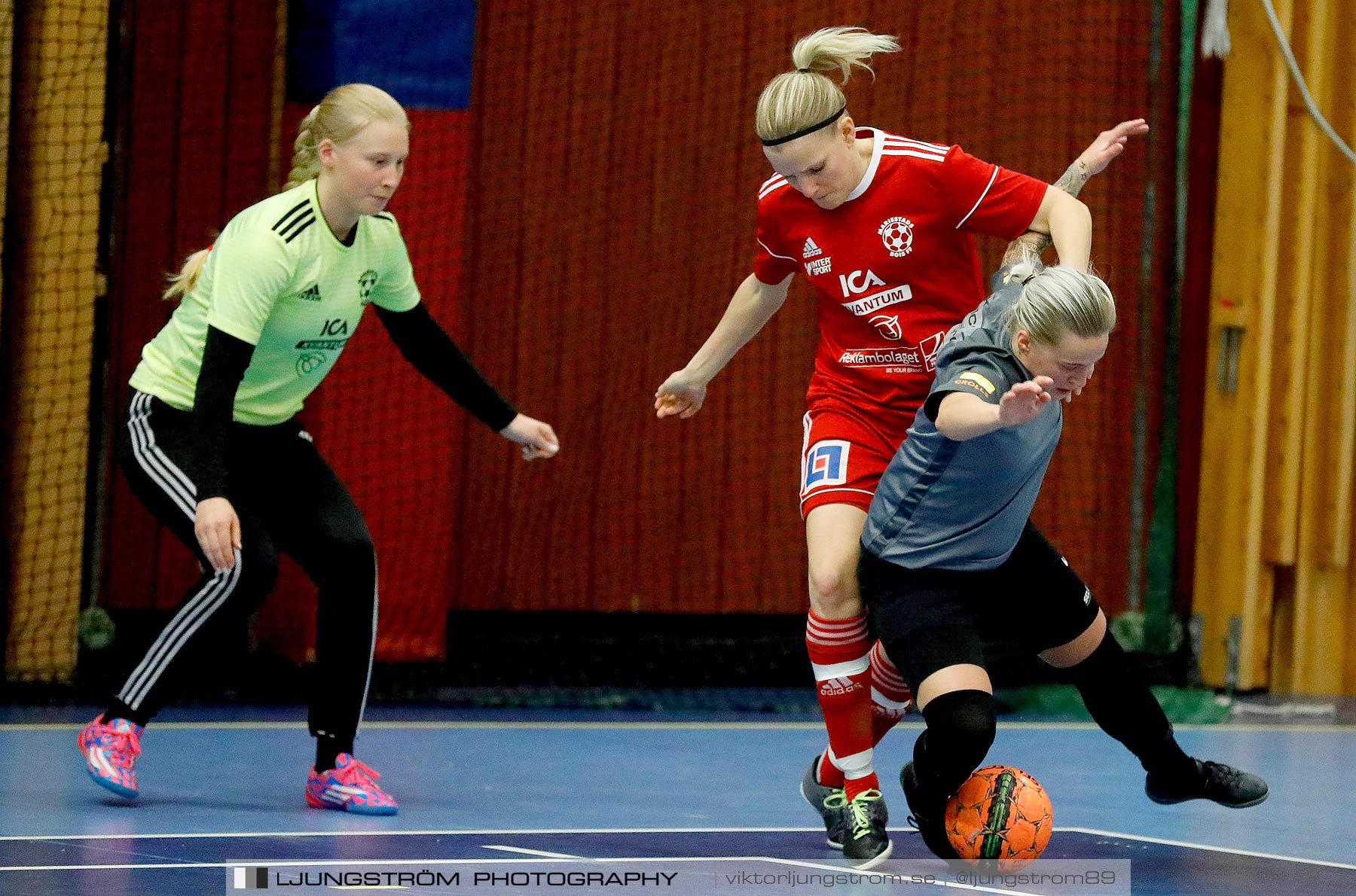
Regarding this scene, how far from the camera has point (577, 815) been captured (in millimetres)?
4578

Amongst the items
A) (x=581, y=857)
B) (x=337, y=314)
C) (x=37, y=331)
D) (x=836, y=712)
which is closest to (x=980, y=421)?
(x=836, y=712)

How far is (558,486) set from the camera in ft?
24.0

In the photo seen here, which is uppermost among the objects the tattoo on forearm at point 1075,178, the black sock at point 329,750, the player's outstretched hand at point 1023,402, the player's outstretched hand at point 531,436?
the tattoo on forearm at point 1075,178

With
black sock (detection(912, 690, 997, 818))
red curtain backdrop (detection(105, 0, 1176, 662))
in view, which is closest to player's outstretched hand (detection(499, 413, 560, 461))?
black sock (detection(912, 690, 997, 818))

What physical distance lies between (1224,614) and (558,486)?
2776mm

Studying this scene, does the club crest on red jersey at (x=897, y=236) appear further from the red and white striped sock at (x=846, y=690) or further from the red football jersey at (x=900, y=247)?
the red and white striped sock at (x=846, y=690)

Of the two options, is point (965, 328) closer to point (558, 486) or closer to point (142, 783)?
point (142, 783)

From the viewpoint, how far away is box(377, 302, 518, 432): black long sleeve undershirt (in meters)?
4.86

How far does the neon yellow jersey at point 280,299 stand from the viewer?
14.7ft

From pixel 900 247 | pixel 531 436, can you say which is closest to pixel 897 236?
pixel 900 247

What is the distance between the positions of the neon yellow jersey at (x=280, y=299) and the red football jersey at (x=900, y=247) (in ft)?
3.38

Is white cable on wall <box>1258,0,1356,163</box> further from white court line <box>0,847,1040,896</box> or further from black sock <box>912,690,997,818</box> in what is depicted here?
white court line <box>0,847,1040,896</box>

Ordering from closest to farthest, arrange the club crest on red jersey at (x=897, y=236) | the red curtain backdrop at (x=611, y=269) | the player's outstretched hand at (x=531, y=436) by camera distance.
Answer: the club crest on red jersey at (x=897, y=236) → the player's outstretched hand at (x=531, y=436) → the red curtain backdrop at (x=611, y=269)

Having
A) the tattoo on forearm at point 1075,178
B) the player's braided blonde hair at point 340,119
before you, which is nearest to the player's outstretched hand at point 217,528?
the player's braided blonde hair at point 340,119
